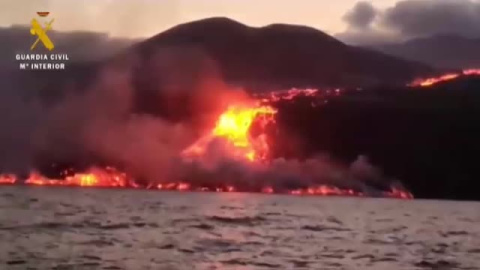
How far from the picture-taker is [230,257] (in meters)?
33.7

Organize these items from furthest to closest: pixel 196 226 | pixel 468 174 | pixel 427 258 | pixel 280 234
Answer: pixel 468 174 < pixel 196 226 < pixel 280 234 < pixel 427 258

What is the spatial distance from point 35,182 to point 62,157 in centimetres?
937

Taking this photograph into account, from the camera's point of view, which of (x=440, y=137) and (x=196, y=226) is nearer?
(x=196, y=226)

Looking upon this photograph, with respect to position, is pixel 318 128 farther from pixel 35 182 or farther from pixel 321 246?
pixel 321 246

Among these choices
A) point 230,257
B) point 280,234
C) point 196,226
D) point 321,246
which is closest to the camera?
point 230,257

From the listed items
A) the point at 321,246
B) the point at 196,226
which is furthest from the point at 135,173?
the point at 321,246

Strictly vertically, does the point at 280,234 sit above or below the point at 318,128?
below

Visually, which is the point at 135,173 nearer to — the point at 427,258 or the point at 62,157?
the point at 62,157

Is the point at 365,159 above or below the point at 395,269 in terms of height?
above

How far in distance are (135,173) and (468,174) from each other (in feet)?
242

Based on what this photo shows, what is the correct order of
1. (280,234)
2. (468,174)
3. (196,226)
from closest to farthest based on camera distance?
(280,234), (196,226), (468,174)

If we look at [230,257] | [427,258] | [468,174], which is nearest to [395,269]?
[427,258]

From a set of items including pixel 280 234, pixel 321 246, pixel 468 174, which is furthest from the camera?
pixel 468 174

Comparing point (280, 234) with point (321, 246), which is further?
point (280, 234)
